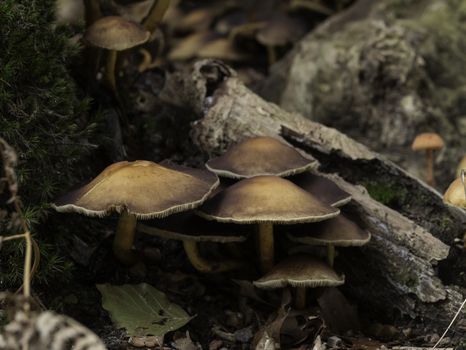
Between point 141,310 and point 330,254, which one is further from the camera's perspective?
point 330,254

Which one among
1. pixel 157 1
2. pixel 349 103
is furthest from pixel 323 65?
pixel 157 1

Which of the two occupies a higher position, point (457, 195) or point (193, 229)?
point (457, 195)

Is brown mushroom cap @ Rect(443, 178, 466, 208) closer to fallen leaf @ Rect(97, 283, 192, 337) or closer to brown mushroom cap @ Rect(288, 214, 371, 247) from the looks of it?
brown mushroom cap @ Rect(288, 214, 371, 247)

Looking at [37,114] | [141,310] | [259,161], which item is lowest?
[141,310]

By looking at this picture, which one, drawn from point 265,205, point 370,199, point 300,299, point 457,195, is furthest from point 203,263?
point 457,195

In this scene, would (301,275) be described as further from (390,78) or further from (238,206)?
(390,78)

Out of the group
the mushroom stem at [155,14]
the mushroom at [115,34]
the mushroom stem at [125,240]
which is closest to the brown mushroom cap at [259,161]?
the mushroom stem at [125,240]

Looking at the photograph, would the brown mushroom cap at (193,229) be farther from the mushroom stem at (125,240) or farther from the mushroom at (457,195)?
the mushroom at (457,195)

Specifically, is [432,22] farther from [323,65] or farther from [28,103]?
[28,103]
